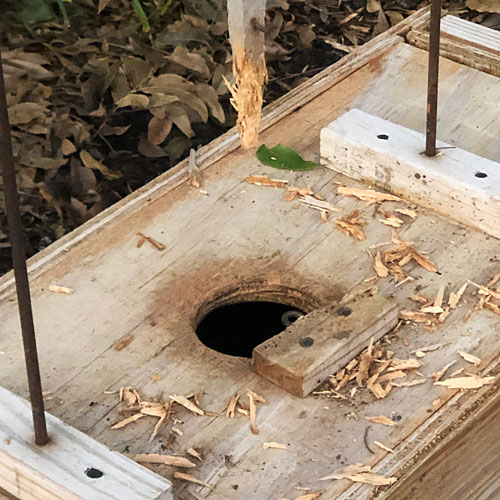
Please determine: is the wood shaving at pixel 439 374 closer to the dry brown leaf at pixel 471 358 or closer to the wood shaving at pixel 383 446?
the dry brown leaf at pixel 471 358

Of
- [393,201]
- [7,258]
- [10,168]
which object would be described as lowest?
[7,258]

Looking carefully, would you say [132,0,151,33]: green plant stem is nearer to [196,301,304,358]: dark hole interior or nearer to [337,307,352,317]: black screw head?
[196,301,304,358]: dark hole interior

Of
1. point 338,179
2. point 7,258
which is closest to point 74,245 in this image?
point 338,179

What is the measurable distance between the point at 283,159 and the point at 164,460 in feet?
2.41

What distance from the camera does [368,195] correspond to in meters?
1.93

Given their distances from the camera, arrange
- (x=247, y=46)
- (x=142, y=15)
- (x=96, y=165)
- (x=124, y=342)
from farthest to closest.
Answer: (x=142, y=15) → (x=96, y=165) → (x=247, y=46) → (x=124, y=342)

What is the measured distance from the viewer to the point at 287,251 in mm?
1800

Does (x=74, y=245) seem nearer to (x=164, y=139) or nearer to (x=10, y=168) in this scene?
(x=10, y=168)

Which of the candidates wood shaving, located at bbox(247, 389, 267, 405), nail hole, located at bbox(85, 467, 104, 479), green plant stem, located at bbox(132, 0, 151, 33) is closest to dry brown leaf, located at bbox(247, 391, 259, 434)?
wood shaving, located at bbox(247, 389, 267, 405)

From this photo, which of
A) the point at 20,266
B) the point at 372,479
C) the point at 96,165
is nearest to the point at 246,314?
the point at 372,479

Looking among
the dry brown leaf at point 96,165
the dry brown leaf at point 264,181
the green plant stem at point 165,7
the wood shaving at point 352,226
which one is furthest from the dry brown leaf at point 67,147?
the wood shaving at point 352,226

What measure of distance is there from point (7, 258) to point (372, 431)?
1361 millimetres

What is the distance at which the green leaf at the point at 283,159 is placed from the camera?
199cm

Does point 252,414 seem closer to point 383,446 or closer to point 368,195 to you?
point 383,446
